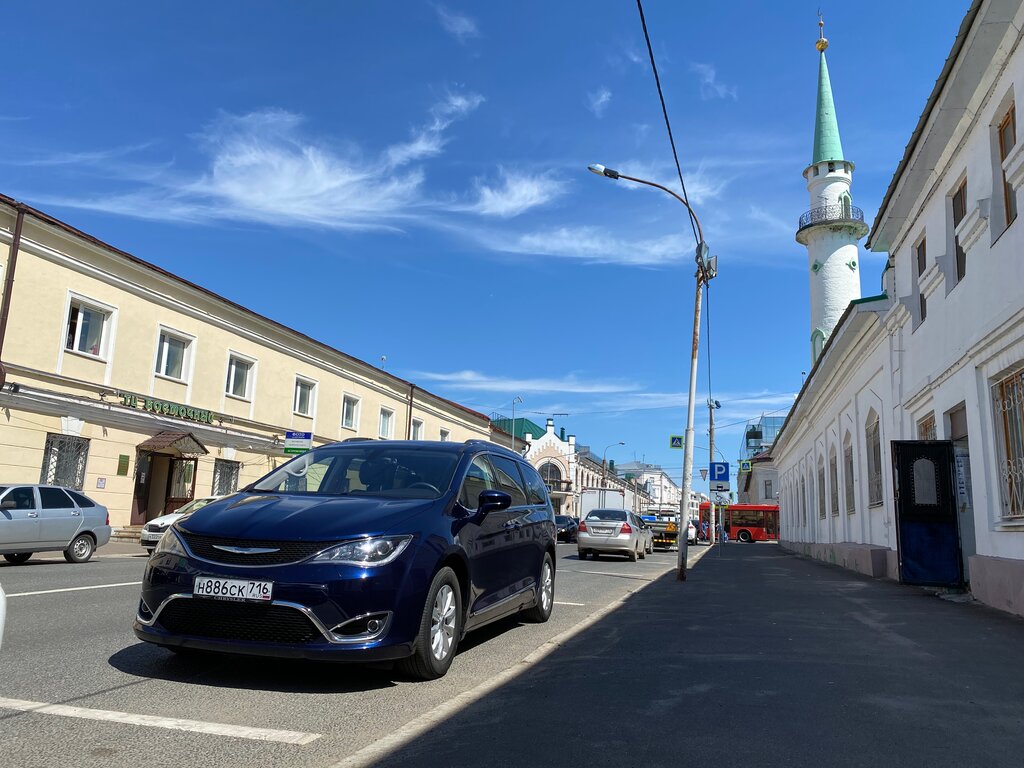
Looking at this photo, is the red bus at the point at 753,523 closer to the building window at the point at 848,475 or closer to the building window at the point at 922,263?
the building window at the point at 848,475

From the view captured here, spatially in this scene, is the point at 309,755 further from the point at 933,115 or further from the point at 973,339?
the point at 933,115

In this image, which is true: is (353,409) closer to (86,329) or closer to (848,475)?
(86,329)

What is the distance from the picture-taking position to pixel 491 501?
608 centimetres

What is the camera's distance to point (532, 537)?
24.8ft

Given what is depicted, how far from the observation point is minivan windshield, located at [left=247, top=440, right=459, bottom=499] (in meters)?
6.02

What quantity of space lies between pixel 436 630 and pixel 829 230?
40.7m

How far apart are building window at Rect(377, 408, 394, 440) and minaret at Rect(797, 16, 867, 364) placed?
21645 mm

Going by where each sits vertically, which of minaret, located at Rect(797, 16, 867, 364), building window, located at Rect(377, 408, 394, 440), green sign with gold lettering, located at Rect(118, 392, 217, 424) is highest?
minaret, located at Rect(797, 16, 867, 364)

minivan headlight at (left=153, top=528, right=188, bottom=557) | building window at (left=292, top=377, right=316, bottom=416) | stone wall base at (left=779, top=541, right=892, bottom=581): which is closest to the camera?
minivan headlight at (left=153, top=528, right=188, bottom=557)

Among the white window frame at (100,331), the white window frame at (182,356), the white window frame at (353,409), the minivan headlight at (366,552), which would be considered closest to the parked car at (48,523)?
the white window frame at (100,331)

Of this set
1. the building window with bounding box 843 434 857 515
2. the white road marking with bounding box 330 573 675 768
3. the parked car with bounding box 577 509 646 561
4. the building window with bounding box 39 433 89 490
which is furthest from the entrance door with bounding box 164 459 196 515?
the white road marking with bounding box 330 573 675 768

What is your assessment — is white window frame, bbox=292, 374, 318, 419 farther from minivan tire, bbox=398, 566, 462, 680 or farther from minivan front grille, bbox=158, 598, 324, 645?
minivan front grille, bbox=158, 598, 324, 645

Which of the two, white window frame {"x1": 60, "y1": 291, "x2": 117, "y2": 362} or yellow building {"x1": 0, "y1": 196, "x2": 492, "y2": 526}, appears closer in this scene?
yellow building {"x1": 0, "y1": 196, "x2": 492, "y2": 526}

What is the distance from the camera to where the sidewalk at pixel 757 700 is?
12.6ft
